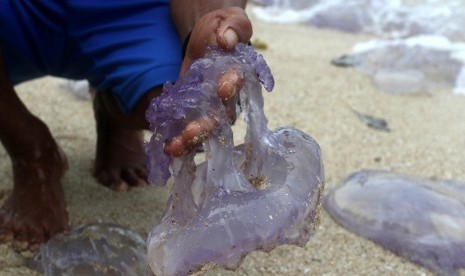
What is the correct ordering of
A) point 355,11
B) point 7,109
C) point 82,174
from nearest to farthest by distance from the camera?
point 7,109 → point 82,174 → point 355,11

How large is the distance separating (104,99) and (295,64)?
5.93 feet

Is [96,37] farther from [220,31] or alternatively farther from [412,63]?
[412,63]

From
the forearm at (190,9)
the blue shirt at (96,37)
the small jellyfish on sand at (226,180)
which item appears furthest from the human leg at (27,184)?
the small jellyfish on sand at (226,180)

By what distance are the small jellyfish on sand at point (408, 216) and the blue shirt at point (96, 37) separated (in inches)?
29.9

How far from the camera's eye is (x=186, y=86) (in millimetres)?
1207

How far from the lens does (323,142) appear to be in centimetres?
261

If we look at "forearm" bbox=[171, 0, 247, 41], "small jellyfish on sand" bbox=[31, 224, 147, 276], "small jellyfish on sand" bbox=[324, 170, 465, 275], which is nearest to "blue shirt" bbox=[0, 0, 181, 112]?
"forearm" bbox=[171, 0, 247, 41]

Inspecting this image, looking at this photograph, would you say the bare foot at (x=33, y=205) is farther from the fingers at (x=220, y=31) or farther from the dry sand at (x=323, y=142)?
the fingers at (x=220, y=31)

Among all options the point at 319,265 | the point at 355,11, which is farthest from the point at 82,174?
the point at 355,11

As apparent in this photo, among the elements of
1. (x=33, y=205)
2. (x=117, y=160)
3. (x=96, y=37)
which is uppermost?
(x=96, y=37)

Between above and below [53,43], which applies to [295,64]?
below

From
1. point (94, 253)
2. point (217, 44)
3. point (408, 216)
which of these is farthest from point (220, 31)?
point (408, 216)

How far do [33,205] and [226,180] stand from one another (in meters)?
0.76

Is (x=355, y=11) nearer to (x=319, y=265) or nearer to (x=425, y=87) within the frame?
(x=425, y=87)
